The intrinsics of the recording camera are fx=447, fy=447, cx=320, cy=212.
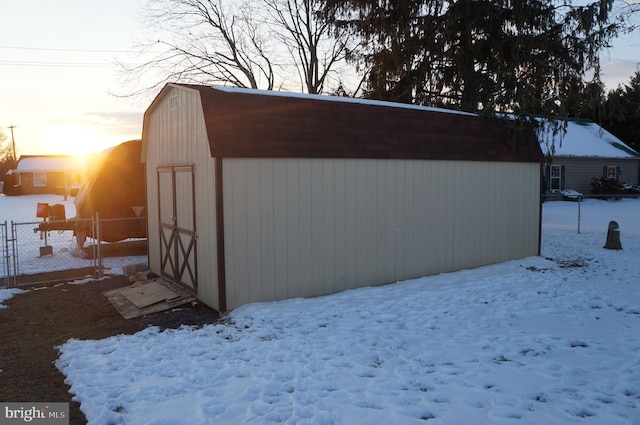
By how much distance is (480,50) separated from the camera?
1527 centimetres

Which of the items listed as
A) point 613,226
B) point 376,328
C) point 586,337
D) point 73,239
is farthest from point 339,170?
point 73,239

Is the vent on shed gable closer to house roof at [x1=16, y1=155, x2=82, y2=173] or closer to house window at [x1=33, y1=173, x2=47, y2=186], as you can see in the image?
house roof at [x1=16, y1=155, x2=82, y2=173]

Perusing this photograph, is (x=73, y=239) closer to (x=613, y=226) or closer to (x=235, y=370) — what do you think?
(x=235, y=370)

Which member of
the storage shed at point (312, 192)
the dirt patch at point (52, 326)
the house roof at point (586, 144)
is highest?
the house roof at point (586, 144)

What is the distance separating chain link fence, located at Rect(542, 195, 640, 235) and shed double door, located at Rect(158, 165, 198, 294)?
1220 cm

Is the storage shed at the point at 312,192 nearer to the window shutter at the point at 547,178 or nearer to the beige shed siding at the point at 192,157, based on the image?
the beige shed siding at the point at 192,157

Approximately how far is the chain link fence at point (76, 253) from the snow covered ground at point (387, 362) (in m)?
4.95

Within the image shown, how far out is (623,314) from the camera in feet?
22.0

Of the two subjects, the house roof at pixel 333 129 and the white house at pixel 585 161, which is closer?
the house roof at pixel 333 129

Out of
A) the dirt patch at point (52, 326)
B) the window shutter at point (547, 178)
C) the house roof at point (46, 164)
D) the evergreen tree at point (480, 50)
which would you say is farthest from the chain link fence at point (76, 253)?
the house roof at point (46, 164)

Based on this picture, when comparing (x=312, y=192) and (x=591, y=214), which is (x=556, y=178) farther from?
(x=312, y=192)

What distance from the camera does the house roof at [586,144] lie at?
27.1m

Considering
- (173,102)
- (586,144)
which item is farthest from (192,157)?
(586,144)

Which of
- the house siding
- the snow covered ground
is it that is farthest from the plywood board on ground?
the house siding
